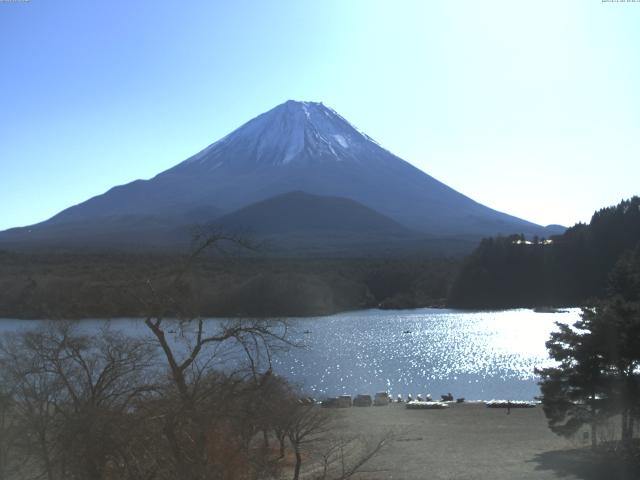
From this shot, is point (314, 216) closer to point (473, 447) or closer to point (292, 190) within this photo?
point (292, 190)

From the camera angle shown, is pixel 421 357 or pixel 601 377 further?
pixel 421 357

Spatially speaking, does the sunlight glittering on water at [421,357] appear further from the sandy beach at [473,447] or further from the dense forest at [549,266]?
the dense forest at [549,266]

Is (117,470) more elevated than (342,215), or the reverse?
(342,215)

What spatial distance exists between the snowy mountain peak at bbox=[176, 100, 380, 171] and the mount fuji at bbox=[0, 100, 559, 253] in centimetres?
14

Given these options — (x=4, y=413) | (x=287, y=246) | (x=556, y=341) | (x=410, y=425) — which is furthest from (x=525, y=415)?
(x=287, y=246)

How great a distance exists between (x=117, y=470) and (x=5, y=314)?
25.4 meters

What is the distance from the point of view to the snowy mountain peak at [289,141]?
337ft

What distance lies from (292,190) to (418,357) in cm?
6327

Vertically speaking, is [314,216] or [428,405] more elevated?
[314,216]

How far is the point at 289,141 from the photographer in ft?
343

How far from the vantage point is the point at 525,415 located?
17109 millimetres

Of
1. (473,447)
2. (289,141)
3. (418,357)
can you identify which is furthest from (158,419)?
(289,141)

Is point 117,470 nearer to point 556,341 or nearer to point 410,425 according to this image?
point 556,341

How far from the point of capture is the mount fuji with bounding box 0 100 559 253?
79062mm
